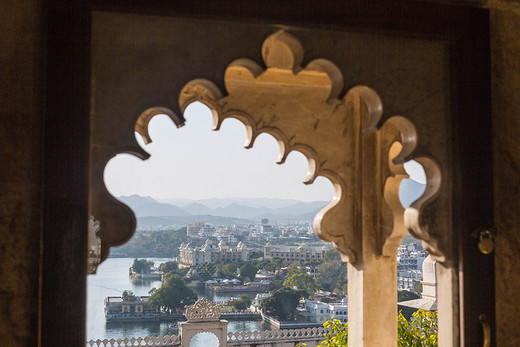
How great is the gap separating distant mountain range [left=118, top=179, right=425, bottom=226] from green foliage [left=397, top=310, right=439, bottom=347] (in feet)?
37.8

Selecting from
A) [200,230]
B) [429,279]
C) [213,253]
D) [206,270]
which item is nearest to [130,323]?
[206,270]

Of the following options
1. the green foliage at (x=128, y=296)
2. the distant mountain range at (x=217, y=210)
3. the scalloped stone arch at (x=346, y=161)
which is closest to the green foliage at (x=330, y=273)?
the distant mountain range at (x=217, y=210)

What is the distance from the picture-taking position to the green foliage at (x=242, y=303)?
17047 millimetres

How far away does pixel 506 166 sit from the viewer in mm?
2342

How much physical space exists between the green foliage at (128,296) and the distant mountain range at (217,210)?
85.7 inches

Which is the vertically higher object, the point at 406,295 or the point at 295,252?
the point at 406,295

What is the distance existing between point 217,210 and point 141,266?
3.85 metres

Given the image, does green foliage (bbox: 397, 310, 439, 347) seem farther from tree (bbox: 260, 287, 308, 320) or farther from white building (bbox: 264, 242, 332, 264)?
tree (bbox: 260, 287, 308, 320)

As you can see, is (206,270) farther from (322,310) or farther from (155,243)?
(322,310)

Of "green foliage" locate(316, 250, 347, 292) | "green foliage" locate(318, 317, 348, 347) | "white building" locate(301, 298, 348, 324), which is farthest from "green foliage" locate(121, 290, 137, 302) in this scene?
"green foliage" locate(318, 317, 348, 347)

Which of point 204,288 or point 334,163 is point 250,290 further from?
point 334,163

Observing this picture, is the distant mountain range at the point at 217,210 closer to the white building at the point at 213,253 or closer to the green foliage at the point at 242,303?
the white building at the point at 213,253

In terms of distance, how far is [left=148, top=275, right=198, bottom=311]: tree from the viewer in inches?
659

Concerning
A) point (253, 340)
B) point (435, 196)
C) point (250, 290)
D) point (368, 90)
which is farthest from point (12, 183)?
point (250, 290)
